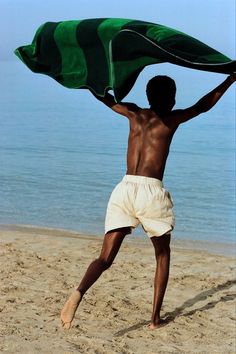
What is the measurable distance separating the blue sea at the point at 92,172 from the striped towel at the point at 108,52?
4.60 meters

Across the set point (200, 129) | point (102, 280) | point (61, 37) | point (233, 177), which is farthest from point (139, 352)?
point (200, 129)

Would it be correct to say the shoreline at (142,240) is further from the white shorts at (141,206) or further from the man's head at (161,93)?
the man's head at (161,93)

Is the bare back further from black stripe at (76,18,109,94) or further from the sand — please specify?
the sand

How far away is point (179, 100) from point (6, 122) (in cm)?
1342

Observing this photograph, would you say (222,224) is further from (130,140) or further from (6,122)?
(6,122)

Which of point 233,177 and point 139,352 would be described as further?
point 233,177

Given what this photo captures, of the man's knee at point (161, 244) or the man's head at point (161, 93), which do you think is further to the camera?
the man's knee at point (161, 244)

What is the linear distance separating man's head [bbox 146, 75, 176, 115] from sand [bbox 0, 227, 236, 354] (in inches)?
65.2

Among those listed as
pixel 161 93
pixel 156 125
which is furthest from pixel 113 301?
pixel 161 93

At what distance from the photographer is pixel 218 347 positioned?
5227mm

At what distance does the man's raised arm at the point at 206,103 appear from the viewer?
5.03 metres

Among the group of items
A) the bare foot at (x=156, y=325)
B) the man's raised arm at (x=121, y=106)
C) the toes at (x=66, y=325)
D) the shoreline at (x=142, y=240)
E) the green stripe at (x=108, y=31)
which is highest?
the green stripe at (x=108, y=31)

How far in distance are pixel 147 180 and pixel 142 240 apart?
445 centimetres

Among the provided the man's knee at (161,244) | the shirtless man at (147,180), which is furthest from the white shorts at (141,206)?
the man's knee at (161,244)
